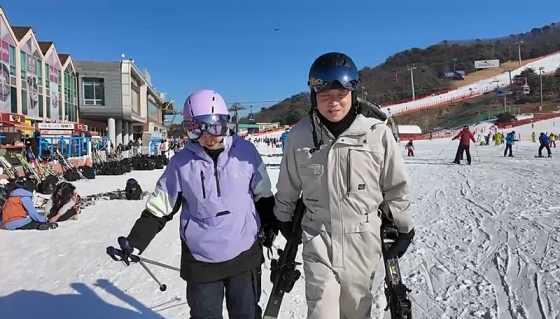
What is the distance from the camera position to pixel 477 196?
32.4ft

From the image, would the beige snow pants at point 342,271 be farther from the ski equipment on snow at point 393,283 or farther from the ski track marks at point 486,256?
the ski track marks at point 486,256

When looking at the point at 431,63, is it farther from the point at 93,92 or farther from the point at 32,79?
the point at 32,79

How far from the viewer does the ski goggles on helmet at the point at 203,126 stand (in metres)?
2.66

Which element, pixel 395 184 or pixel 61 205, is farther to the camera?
pixel 61 205

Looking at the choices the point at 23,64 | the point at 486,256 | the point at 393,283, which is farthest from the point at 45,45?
the point at 393,283

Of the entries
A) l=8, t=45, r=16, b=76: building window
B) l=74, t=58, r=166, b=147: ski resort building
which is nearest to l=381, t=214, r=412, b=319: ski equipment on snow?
l=8, t=45, r=16, b=76: building window

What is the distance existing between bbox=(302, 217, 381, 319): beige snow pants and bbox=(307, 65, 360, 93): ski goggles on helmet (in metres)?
0.78

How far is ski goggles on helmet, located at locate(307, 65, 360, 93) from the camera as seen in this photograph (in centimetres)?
242

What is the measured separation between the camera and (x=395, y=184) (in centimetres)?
245

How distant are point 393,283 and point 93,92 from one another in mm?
44218

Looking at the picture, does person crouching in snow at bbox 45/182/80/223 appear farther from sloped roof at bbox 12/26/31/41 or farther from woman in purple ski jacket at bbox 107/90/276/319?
sloped roof at bbox 12/26/31/41

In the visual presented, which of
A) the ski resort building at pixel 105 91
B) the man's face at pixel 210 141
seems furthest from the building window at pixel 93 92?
the man's face at pixel 210 141

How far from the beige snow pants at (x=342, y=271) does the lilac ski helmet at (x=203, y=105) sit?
0.95 m

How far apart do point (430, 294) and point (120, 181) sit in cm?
1376
